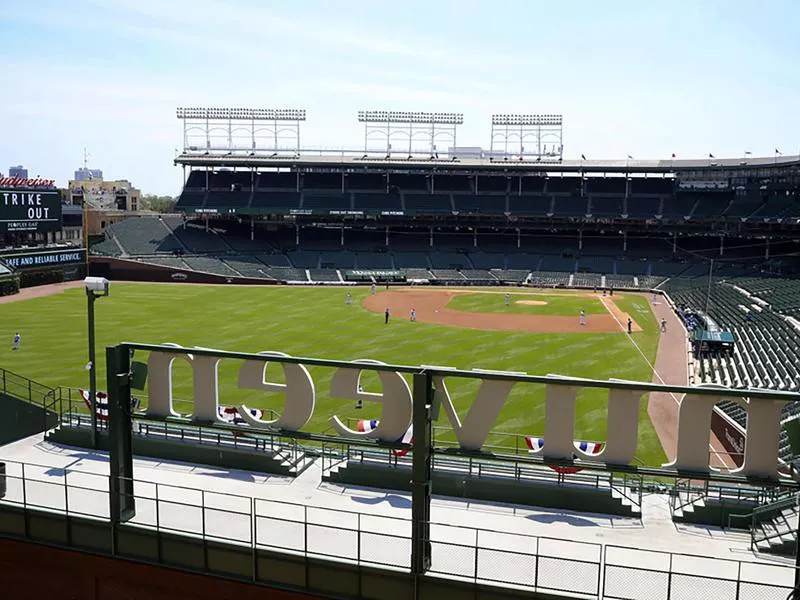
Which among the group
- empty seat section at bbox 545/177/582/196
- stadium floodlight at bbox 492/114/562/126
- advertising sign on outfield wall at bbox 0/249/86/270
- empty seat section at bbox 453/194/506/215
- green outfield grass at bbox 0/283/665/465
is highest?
stadium floodlight at bbox 492/114/562/126

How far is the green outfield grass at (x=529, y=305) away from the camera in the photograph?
5297 cm

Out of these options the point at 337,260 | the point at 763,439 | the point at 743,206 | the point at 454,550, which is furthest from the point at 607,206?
the point at 454,550

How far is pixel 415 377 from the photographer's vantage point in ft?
37.4

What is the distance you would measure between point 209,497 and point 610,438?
793 centimetres

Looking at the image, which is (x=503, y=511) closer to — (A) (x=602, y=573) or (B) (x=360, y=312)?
(A) (x=602, y=573)

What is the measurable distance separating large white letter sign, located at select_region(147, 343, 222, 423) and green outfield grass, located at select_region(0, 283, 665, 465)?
10.4m

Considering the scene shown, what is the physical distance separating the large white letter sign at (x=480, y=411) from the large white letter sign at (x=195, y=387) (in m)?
4.54

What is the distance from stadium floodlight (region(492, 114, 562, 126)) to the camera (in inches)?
3602

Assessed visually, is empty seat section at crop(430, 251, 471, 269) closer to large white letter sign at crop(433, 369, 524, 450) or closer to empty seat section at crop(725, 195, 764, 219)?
empty seat section at crop(725, 195, 764, 219)

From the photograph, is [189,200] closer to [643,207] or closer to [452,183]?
[452,183]

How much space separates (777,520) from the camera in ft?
43.3

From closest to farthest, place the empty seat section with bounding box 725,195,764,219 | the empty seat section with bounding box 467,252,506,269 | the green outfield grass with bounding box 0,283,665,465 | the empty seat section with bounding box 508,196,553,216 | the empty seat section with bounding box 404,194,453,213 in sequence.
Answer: the green outfield grass with bounding box 0,283,665,465 → the empty seat section with bounding box 725,195,764,219 → the empty seat section with bounding box 467,252,506,269 → the empty seat section with bounding box 508,196,553,216 → the empty seat section with bounding box 404,194,453,213

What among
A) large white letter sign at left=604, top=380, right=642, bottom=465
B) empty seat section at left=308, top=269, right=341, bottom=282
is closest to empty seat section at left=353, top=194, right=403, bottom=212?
empty seat section at left=308, top=269, right=341, bottom=282

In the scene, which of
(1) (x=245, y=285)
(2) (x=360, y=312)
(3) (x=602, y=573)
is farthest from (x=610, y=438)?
(1) (x=245, y=285)
